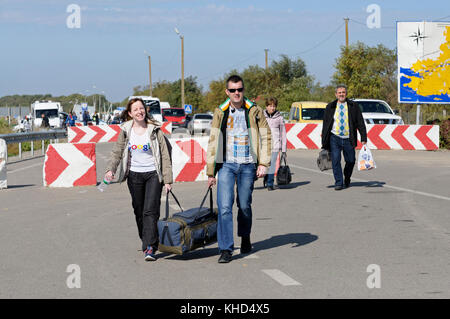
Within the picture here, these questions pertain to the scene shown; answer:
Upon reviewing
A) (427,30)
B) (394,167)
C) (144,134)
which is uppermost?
(427,30)

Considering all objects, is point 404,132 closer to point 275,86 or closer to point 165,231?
point 165,231

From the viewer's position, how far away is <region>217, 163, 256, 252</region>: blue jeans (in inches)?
317

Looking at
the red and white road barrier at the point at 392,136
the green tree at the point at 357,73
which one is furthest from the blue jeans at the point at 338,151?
the green tree at the point at 357,73

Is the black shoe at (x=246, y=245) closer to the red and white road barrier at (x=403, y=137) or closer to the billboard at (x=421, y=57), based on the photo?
the red and white road barrier at (x=403, y=137)

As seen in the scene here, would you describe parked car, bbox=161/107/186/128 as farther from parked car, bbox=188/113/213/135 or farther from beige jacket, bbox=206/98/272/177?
beige jacket, bbox=206/98/272/177

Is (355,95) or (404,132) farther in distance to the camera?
(355,95)

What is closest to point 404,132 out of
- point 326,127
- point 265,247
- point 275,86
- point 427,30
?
point 427,30

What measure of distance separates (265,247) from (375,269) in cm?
173

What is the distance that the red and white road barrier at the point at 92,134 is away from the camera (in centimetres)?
3828

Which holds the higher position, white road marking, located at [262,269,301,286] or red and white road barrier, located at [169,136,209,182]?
red and white road barrier, located at [169,136,209,182]

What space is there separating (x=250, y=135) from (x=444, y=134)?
24742 mm

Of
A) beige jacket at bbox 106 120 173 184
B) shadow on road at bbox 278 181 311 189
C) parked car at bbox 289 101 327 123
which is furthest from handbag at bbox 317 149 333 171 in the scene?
parked car at bbox 289 101 327 123

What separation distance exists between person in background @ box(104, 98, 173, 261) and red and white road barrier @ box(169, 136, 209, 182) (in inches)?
364

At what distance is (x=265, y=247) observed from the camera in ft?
29.5
